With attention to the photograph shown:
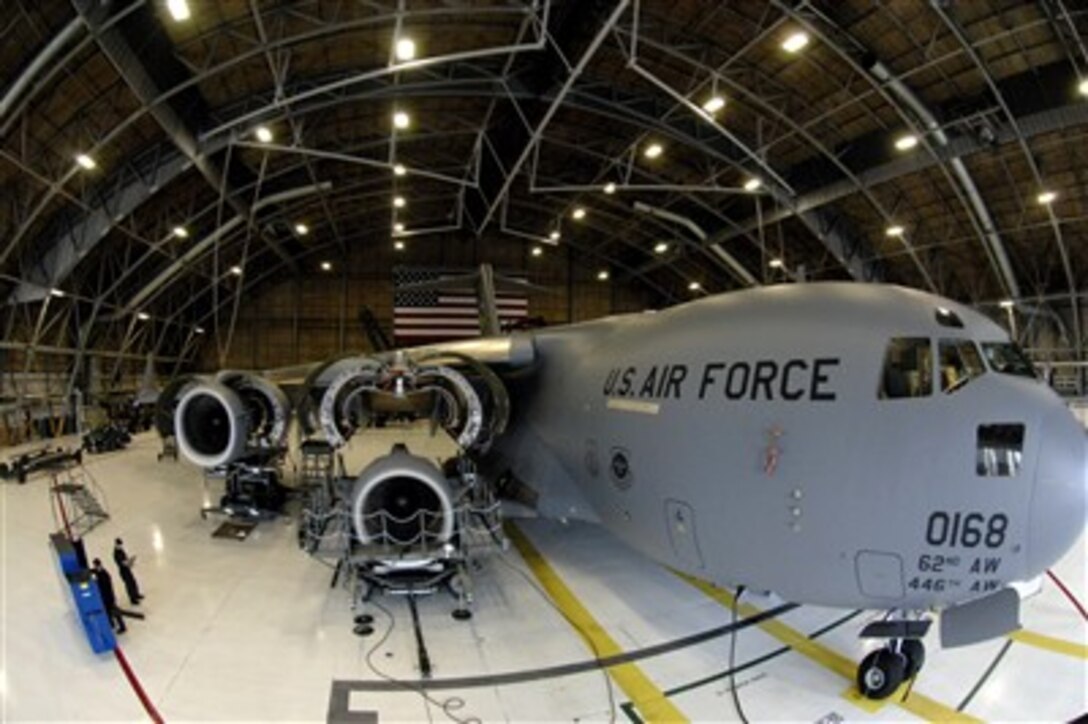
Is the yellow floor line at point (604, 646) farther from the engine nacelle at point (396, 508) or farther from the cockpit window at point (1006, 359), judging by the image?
the cockpit window at point (1006, 359)

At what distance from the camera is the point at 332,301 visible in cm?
4166

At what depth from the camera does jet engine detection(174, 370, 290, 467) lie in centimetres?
1187

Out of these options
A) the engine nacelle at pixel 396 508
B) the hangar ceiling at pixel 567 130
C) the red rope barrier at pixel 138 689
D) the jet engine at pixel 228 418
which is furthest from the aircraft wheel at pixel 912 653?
the jet engine at pixel 228 418

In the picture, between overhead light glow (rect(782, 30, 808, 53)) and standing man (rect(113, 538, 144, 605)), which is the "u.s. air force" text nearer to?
standing man (rect(113, 538, 144, 605))

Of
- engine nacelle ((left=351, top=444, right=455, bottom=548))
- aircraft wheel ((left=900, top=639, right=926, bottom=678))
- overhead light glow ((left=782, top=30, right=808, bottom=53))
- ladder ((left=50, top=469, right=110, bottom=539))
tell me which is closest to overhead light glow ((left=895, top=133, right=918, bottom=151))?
overhead light glow ((left=782, top=30, right=808, bottom=53))

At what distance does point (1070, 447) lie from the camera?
543cm

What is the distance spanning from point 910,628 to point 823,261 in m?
26.6

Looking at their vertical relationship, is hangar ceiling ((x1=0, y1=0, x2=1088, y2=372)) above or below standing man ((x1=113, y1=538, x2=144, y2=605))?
above

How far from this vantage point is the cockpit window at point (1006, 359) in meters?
5.94

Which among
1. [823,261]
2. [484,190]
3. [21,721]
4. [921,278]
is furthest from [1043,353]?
[21,721]

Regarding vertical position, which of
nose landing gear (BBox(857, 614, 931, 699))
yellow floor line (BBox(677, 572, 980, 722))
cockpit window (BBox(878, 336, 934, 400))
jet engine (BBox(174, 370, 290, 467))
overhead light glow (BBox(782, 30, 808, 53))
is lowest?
yellow floor line (BBox(677, 572, 980, 722))

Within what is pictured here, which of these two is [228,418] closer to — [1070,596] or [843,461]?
[843,461]

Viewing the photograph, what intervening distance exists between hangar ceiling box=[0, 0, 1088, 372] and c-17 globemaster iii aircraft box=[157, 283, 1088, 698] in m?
6.53

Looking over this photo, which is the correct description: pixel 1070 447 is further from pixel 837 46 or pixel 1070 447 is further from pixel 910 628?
pixel 837 46
